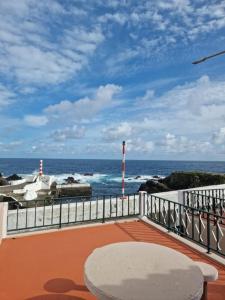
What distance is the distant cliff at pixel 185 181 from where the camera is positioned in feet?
94.7

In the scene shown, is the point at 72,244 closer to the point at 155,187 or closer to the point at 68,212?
the point at 68,212

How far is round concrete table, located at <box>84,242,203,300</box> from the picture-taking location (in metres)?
2.44

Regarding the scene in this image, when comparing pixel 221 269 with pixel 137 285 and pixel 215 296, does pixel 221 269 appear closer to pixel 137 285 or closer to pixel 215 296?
pixel 215 296

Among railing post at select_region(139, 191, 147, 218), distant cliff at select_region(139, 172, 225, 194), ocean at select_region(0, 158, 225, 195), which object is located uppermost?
railing post at select_region(139, 191, 147, 218)

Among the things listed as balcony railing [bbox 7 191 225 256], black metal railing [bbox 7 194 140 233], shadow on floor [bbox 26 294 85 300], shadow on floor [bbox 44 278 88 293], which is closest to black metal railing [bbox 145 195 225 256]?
balcony railing [bbox 7 191 225 256]

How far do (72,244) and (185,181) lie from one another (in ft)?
90.3

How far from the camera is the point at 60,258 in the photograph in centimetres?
570

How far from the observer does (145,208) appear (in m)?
8.92

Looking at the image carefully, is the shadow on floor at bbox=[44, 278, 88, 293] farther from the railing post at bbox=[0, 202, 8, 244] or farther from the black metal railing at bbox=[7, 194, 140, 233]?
the black metal railing at bbox=[7, 194, 140, 233]

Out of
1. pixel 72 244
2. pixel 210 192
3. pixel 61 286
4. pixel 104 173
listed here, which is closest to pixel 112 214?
pixel 72 244

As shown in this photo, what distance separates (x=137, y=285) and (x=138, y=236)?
15.7 ft

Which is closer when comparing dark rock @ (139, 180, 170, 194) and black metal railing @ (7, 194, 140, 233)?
black metal railing @ (7, 194, 140, 233)

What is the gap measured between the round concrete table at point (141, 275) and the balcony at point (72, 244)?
1.50 meters

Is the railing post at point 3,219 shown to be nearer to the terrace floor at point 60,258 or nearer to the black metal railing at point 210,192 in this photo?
the terrace floor at point 60,258
